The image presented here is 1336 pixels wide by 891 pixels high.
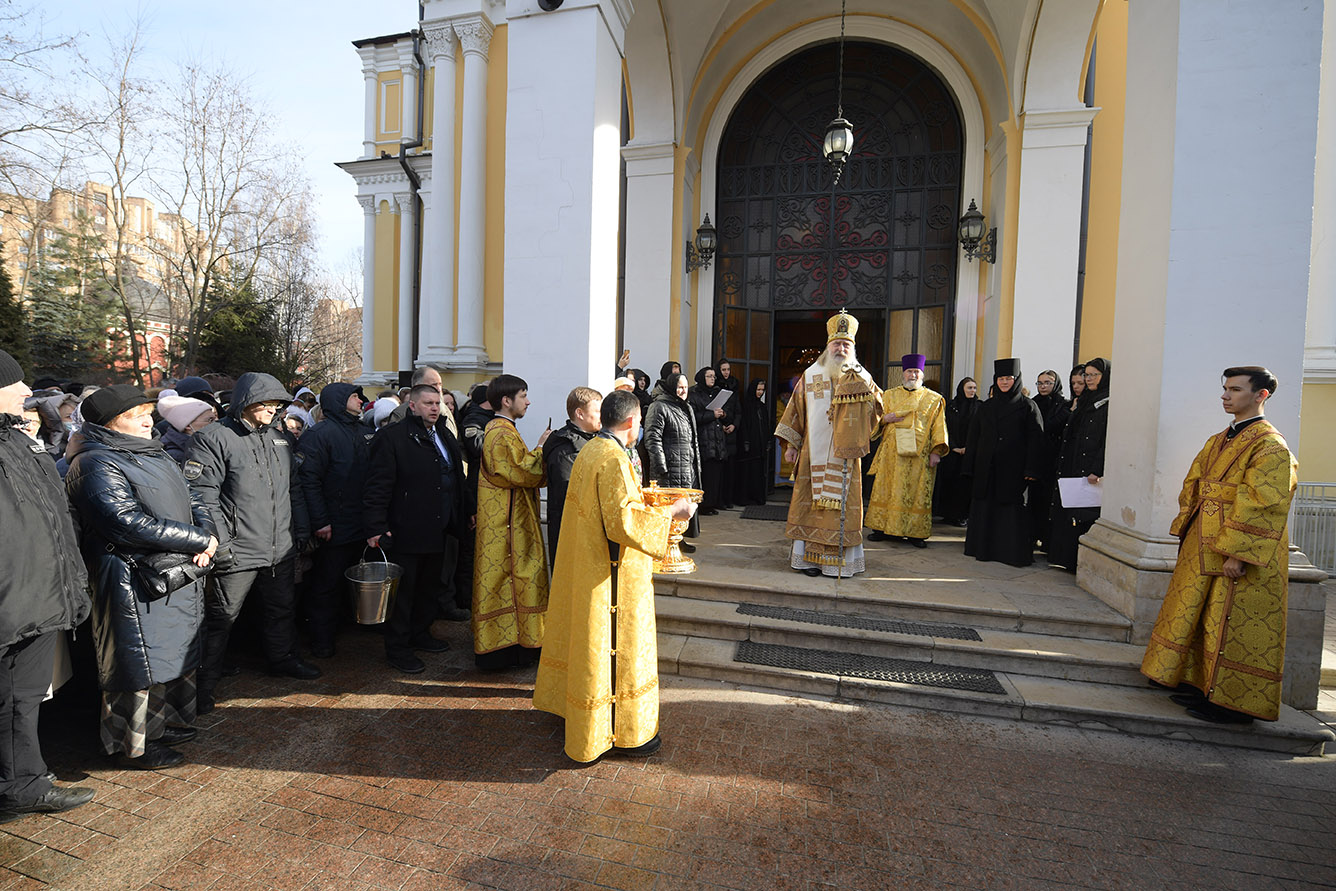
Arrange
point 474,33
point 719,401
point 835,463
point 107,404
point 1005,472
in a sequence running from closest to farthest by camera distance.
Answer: point 107,404 < point 835,463 < point 1005,472 < point 719,401 < point 474,33

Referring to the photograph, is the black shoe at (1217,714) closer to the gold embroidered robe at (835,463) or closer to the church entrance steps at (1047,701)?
the church entrance steps at (1047,701)

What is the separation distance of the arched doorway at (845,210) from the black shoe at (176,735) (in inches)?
332

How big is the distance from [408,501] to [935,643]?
3.74 meters

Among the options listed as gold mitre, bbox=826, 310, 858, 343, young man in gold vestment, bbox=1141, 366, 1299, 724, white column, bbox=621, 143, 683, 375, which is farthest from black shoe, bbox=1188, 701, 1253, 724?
white column, bbox=621, 143, 683, 375

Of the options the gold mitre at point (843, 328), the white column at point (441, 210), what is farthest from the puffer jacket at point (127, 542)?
the white column at point (441, 210)

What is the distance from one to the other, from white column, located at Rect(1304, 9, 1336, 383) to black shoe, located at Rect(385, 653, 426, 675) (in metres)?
9.64

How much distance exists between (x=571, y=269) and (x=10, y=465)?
13.0 ft

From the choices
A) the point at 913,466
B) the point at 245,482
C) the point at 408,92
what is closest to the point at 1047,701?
the point at 913,466

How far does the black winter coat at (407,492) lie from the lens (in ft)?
13.9

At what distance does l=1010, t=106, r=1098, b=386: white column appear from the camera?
802 cm

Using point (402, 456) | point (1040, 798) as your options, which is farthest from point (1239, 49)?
point (402, 456)

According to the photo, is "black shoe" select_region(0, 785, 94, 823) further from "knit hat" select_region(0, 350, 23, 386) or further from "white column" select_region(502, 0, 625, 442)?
"white column" select_region(502, 0, 625, 442)

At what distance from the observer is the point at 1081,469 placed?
567 cm

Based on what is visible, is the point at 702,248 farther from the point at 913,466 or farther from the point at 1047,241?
the point at 913,466
